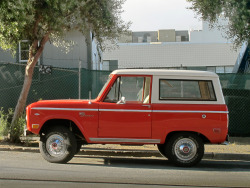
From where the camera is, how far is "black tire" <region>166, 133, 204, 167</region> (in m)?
8.43

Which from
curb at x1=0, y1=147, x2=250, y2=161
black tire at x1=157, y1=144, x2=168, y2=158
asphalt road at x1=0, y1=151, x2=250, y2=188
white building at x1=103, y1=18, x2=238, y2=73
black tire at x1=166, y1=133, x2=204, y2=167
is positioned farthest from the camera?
white building at x1=103, y1=18, x2=238, y2=73

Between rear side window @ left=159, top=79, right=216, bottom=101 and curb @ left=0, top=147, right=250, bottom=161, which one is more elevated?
rear side window @ left=159, top=79, right=216, bottom=101

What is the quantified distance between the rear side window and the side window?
14.0 inches

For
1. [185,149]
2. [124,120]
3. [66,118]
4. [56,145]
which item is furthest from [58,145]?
[185,149]

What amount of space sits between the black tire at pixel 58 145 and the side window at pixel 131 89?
108 cm

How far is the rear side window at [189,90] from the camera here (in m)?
8.57

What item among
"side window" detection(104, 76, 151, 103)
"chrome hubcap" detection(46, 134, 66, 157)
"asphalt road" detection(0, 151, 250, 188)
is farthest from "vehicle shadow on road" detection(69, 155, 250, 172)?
"side window" detection(104, 76, 151, 103)

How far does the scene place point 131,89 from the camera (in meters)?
8.84

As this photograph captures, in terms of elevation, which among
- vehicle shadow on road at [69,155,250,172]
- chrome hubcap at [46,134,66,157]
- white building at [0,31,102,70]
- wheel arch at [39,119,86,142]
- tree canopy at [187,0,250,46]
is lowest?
vehicle shadow on road at [69,155,250,172]

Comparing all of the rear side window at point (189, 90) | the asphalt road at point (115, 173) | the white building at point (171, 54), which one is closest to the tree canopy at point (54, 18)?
the asphalt road at point (115, 173)

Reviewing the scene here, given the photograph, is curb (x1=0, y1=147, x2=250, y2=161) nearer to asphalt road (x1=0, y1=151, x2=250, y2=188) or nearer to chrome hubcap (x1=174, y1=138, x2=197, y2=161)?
asphalt road (x1=0, y1=151, x2=250, y2=188)

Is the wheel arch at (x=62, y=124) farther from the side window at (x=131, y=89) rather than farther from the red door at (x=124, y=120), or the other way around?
the side window at (x=131, y=89)

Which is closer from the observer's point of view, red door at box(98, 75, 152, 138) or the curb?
red door at box(98, 75, 152, 138)

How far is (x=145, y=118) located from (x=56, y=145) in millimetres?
1905
